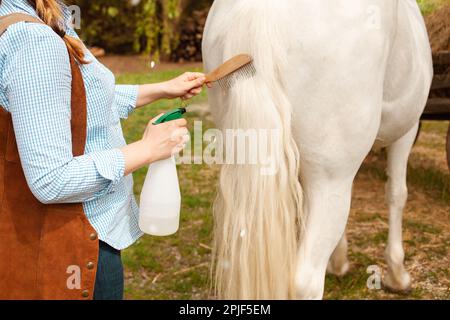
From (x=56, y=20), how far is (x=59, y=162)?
0.28 metres

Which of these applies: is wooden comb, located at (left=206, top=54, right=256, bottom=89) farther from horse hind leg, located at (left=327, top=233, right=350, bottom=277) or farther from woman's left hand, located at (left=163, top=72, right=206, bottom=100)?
horse hind leg, located at (left=327, top=233, right=350, bottom=277)

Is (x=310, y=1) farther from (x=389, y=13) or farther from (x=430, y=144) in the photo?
(x=430, y=144)

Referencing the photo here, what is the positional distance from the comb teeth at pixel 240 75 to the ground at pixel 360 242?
1349mm

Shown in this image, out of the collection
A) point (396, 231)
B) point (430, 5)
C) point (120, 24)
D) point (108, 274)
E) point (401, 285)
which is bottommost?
point (401, 285)

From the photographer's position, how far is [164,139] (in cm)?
117

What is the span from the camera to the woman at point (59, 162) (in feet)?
3.32

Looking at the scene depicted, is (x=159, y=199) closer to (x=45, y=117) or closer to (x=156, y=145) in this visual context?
(x=156, y=145)

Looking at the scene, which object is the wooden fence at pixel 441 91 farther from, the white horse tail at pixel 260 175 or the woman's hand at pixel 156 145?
the woman's hand at pixel 156 145

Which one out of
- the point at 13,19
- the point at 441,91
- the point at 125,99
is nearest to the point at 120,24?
the point at 441,91

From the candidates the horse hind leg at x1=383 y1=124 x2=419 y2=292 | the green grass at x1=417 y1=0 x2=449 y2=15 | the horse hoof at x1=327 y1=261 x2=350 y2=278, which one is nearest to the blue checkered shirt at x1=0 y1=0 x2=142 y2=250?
Answer: the horse hind leg at x1=383 y1=124 x2=419 y2=292

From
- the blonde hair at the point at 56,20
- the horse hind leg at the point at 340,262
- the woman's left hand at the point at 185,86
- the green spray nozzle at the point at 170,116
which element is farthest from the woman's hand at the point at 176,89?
the horse hind leg at the point at 340,262

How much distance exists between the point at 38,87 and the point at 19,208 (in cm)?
25

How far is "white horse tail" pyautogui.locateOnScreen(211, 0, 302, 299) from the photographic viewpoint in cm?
138
